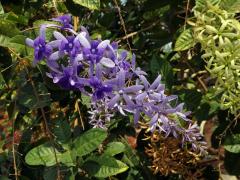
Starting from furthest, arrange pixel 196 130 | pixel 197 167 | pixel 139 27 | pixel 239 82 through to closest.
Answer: pixel 139 27
pixel 197 167
pixel 196 130
pixel 239 82

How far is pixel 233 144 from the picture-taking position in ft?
A: 5.16

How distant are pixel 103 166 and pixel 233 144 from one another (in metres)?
0.44

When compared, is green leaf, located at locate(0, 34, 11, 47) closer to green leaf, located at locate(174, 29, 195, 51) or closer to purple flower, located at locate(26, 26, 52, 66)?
purple flower, located at locate(26, 26, 52, 66)

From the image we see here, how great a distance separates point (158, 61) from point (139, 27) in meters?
0.58

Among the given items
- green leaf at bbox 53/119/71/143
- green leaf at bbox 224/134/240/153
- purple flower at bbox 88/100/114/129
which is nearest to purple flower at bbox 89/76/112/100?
purple flower at bbox 88/100/114/129

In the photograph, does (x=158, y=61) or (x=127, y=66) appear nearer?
(x=127, y=66)

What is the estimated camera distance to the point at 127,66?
1.12 metres

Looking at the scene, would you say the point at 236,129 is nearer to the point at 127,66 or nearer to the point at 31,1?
the point at 127,66

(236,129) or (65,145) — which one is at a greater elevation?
(65,145)

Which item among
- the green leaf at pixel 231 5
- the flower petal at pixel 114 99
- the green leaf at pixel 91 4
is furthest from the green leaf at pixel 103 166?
the green leaf at pixel 231 5

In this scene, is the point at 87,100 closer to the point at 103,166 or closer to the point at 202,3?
the point at 103,166

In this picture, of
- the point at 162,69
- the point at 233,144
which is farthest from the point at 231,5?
the point at 233,144

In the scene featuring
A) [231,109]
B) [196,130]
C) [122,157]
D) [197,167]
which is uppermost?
[231,109]

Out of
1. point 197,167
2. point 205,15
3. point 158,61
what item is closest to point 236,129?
point 197,167
